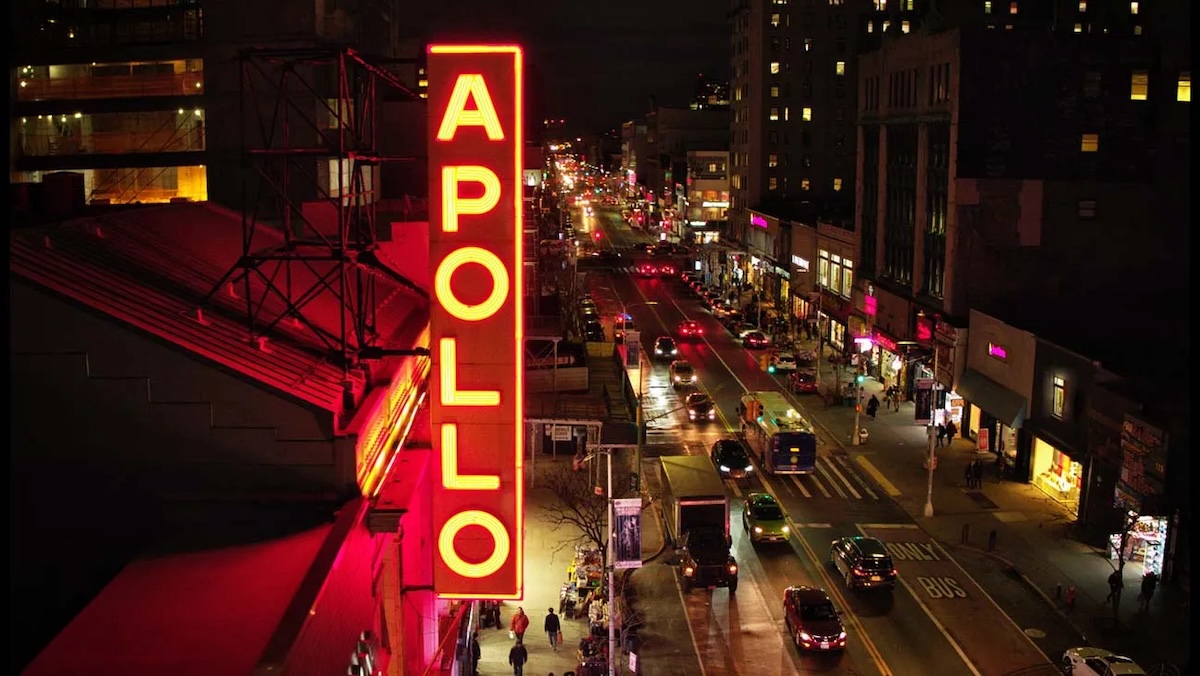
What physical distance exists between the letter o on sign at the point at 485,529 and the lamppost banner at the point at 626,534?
10114 millimetres

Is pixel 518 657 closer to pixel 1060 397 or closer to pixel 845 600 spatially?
pixel 845 600

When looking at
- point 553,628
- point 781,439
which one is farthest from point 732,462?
point 553,628

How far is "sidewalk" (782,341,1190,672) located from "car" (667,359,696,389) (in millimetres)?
10195

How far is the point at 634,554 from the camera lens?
3080cm

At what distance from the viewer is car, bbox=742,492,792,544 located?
43969mm

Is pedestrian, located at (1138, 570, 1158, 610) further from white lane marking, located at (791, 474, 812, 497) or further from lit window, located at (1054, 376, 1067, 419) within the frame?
white lane marking, located at (791, 474, 812, 497)

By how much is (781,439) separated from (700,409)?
11859 millimetres

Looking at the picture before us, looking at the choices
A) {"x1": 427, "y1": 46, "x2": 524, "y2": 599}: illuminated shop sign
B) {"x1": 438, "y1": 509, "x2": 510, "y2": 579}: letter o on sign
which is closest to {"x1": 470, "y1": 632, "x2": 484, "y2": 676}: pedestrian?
{"x1": 438, "y1": 509, "x2": 510, "y2": 579}: letter o on sign

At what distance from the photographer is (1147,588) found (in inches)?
1476

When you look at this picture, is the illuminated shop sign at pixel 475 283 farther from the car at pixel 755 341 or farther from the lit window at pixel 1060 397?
the car at pixel 755 341

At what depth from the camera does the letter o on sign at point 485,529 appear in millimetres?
20219

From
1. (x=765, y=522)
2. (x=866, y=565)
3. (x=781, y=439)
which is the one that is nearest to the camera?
(x=866, y=565)

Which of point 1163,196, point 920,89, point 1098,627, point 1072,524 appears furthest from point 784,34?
point 1098,627

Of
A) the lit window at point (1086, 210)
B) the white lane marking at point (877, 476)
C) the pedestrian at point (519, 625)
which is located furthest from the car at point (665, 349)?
the pedestrian at point (519, 625)
